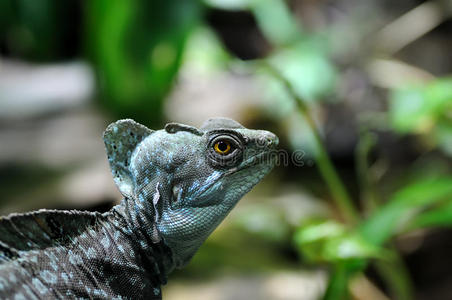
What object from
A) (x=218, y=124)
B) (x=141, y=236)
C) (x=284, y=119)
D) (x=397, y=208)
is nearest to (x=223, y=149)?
(x=218, y=124)

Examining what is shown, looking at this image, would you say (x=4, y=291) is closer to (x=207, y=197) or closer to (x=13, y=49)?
(x=207, y=197)

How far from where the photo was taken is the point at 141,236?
2.18m

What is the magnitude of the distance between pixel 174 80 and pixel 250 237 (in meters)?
2.21

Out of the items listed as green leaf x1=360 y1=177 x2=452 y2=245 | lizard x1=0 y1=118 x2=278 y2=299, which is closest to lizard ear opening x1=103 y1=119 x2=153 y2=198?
lizard x1=0 y1=118 x2=278 y2=299

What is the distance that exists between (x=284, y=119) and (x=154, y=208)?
4.62 metres

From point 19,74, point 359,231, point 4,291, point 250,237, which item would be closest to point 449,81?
point 359,231

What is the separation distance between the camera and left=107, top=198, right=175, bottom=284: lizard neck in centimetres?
217

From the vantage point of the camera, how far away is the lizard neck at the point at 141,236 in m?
2.17

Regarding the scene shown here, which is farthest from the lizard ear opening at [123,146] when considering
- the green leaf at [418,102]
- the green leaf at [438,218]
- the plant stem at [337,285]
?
the green leaf at [418,102]

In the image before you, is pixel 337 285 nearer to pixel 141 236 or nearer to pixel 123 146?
pixel 141 236

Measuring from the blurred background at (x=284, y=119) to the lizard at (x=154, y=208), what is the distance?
1262 mm

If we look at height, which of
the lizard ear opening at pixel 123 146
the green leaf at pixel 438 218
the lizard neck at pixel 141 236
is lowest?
the green leaf at pixel 438 218

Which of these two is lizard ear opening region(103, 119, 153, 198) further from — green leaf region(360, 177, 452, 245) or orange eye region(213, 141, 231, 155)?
→ green leaf region(360, 177, 452, 245)

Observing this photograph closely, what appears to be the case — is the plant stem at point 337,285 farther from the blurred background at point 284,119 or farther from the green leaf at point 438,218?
the green leaf at point 438,218
